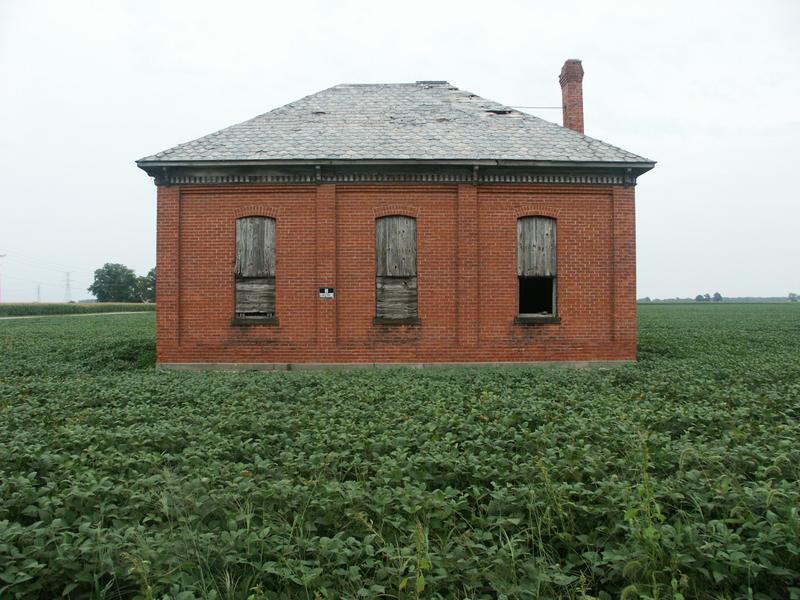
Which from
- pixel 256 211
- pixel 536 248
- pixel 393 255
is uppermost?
pixel 256 211

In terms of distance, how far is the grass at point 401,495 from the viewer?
310 centimetres

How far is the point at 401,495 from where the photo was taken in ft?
13.4

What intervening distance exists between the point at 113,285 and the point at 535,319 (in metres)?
110

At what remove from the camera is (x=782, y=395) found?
7766 millimetres

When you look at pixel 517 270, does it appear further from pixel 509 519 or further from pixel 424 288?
pixel 509 519

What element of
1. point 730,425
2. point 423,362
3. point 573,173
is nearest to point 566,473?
point 730,425

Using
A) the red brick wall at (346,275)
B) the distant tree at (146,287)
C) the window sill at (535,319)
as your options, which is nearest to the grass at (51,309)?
the distant tree at (146,287)

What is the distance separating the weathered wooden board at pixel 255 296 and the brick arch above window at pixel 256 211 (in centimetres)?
160

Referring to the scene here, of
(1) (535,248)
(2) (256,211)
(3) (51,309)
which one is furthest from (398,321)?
(3) (51,309)

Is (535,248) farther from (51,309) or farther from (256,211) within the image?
(51,309)

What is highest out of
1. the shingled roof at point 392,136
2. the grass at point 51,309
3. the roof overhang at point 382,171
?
the shingled roof at point 392,136

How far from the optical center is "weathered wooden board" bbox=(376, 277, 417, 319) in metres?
13.4

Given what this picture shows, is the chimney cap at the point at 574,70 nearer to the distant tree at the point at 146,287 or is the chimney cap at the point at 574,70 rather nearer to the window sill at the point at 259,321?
the window sill at the point at 259,321

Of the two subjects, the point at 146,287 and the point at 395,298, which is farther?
the point at 146,287
